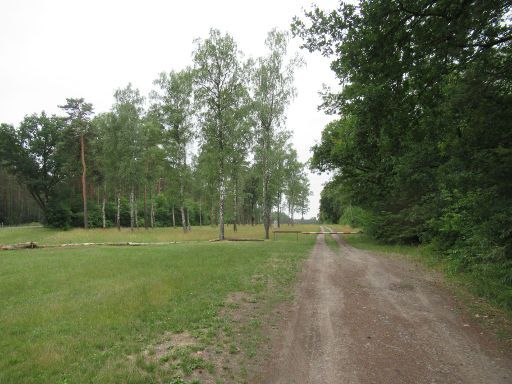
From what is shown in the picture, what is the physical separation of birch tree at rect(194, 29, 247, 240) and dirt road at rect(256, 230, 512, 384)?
55.6 ft

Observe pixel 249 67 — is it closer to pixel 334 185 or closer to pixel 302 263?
pixel 334 185

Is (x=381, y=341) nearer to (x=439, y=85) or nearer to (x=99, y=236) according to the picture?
(x=439, y=85)

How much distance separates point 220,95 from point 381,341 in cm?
2285

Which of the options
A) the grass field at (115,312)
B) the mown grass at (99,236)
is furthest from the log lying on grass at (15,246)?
the grass field at (115,312)

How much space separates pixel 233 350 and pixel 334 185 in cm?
2005

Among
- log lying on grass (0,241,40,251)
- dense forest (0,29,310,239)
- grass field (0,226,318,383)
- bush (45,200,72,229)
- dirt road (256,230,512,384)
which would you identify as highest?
dense forest (0,29,310,239)

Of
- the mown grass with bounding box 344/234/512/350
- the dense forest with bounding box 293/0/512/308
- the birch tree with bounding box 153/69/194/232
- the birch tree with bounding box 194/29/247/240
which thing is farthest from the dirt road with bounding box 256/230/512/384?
the birch tree with bounding box 153/69/194/232

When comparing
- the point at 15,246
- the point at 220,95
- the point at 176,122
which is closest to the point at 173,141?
the point at 176,122

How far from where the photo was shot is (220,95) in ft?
81.8

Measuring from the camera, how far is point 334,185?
2383 cm

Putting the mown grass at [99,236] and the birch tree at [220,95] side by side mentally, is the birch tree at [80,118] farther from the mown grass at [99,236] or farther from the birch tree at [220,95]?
the birch tree at [220,95]

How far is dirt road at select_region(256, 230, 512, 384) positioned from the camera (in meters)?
4.45

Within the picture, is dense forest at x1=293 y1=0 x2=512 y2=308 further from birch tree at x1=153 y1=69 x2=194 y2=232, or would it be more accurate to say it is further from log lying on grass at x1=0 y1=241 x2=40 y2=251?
birch tree at x1=153 y1=69 x2=194 y2=232

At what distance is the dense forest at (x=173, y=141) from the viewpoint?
2505 centimetres
